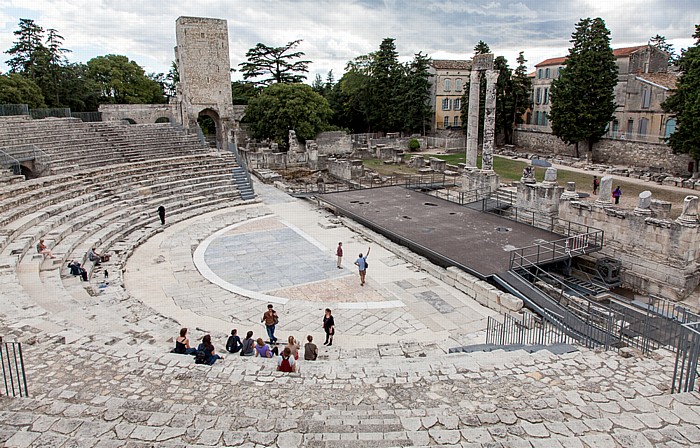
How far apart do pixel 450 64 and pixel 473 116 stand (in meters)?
29.7

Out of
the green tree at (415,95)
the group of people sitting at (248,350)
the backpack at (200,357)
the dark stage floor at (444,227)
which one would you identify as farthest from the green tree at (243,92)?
the backpack at (200,357)

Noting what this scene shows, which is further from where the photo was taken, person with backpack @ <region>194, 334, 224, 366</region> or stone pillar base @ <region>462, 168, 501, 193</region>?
stone pillar base @ <region>462, 168, 501, 193</region>

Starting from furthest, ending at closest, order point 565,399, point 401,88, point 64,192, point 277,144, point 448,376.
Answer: point 401,88 → point 277,144 → point 64,192 → point 448,376 → point 565,399

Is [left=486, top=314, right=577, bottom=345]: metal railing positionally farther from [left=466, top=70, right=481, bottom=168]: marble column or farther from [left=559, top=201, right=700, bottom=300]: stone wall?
[left=466, top=70, right=481, bottom=168]: marble column

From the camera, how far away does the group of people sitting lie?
8.47m

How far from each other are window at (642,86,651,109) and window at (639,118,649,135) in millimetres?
946

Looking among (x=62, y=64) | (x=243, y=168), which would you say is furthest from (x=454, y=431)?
(x=62, y=64)

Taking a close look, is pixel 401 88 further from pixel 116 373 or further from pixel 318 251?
pixel 116 373

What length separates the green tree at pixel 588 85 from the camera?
1380 inches

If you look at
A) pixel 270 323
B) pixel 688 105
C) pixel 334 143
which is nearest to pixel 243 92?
pixel 334 143

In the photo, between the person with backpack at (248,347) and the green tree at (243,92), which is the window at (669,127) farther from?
the green tree at (243,92)

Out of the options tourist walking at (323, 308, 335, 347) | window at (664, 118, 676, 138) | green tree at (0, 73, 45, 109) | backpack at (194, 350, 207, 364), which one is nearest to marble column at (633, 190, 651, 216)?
tourist walking at (323, 308, 335, 347)

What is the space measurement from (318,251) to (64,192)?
10.7 metres

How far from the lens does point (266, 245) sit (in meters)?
18.5
